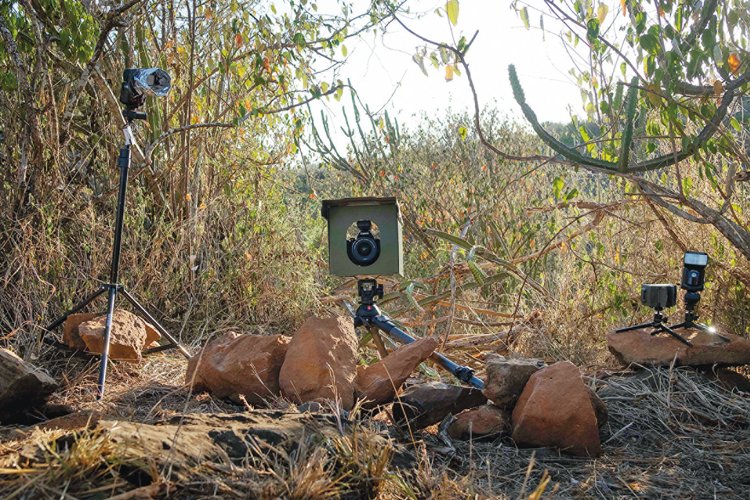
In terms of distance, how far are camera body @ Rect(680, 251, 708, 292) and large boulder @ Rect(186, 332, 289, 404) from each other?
1814 millimetres

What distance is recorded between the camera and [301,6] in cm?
484

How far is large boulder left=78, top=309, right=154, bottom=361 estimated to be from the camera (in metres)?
3.49

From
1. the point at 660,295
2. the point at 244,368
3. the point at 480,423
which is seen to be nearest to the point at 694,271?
the point at 660,295

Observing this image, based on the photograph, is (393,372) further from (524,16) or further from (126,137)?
(126,137)

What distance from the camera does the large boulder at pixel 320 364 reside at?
9.21 feet

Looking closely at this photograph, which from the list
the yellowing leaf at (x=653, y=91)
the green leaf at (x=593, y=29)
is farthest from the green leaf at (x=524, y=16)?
the yellowing leaf at (x=653, y=91)

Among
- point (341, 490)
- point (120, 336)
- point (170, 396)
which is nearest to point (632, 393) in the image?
point (341, 490)

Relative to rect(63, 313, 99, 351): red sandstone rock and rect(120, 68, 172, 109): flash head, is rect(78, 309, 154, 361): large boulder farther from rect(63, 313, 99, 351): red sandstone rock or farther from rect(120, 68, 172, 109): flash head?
rect(120, 68, 172, 109): flash head

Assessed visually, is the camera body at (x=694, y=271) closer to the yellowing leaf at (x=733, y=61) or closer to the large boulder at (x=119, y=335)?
the yellowing leaf at (x=733, y=61)

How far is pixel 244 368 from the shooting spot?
9.96 ft

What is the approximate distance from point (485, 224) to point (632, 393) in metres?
3.29

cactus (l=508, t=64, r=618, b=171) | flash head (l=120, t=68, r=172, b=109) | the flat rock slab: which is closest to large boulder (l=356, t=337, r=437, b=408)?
the flat rock slab

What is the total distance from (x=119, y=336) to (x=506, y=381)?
191 centimetres

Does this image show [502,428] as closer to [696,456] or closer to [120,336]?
[696,456]
